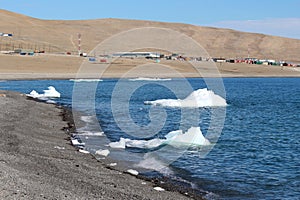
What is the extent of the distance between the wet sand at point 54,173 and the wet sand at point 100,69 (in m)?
60.5

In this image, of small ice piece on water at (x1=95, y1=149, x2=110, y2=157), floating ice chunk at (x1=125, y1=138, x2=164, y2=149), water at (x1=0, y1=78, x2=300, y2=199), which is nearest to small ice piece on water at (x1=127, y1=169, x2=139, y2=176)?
water at (x1=0, y1=78, x2=300, y2=199)

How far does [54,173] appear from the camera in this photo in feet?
42.4

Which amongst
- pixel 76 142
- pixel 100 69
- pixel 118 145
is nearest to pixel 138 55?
pixel 100 69

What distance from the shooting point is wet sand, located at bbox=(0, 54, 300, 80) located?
87250 millimetres

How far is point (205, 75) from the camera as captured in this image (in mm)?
112125

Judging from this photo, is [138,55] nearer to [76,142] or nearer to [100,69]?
[100,69]

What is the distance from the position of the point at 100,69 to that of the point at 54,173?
294ft

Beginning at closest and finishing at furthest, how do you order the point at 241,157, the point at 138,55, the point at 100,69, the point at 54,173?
the point at 54,173 → the point at 241,157 → the point at 100,69 → the point at 138,55

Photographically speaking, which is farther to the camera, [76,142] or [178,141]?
[178,141]

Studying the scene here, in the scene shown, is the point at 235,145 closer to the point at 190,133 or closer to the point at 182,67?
the point at 190,133

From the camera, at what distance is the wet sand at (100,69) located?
87.2 meters

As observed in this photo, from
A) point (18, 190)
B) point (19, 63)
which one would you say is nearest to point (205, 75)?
point (19, 63)

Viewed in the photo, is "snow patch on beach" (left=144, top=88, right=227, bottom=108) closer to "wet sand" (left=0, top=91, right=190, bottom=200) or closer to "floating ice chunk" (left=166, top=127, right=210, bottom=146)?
"floating ice chunk" (left=166, top=127, right=210, bottom=146)

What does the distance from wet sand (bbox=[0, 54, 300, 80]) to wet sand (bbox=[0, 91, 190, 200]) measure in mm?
60454
